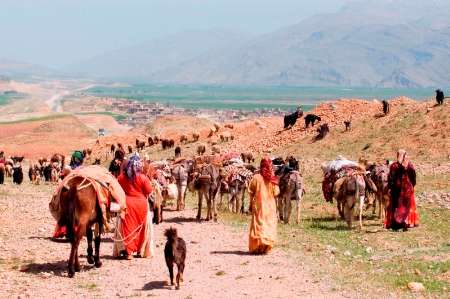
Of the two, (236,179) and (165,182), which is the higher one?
(236,179)

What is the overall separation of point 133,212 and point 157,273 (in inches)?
60.1

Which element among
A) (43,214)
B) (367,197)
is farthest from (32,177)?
(367,197)

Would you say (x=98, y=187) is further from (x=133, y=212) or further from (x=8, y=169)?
(x=8, y=169)

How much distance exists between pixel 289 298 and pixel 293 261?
9.25 feet

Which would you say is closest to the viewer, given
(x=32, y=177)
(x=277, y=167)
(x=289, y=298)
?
(x=289, y=298)

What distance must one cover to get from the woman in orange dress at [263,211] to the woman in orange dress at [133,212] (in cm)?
214

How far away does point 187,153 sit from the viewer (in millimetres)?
47719

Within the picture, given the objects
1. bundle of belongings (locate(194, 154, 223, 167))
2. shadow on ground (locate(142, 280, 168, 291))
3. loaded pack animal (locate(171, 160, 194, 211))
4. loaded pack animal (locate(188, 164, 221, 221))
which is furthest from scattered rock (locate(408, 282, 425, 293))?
loaded pack animal (locate(171, 160, 194, 211))

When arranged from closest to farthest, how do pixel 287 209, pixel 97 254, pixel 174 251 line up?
pixel 174 251 → pixel 97 254 → pixel 287 209

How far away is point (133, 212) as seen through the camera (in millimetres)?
13805

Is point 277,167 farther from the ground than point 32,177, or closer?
farther from the ground

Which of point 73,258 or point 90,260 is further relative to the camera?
point 90,260

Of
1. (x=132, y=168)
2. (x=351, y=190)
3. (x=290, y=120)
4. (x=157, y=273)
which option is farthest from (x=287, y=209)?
(x=290, y=120)

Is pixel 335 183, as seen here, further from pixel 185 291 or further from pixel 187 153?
pixel 187 153
